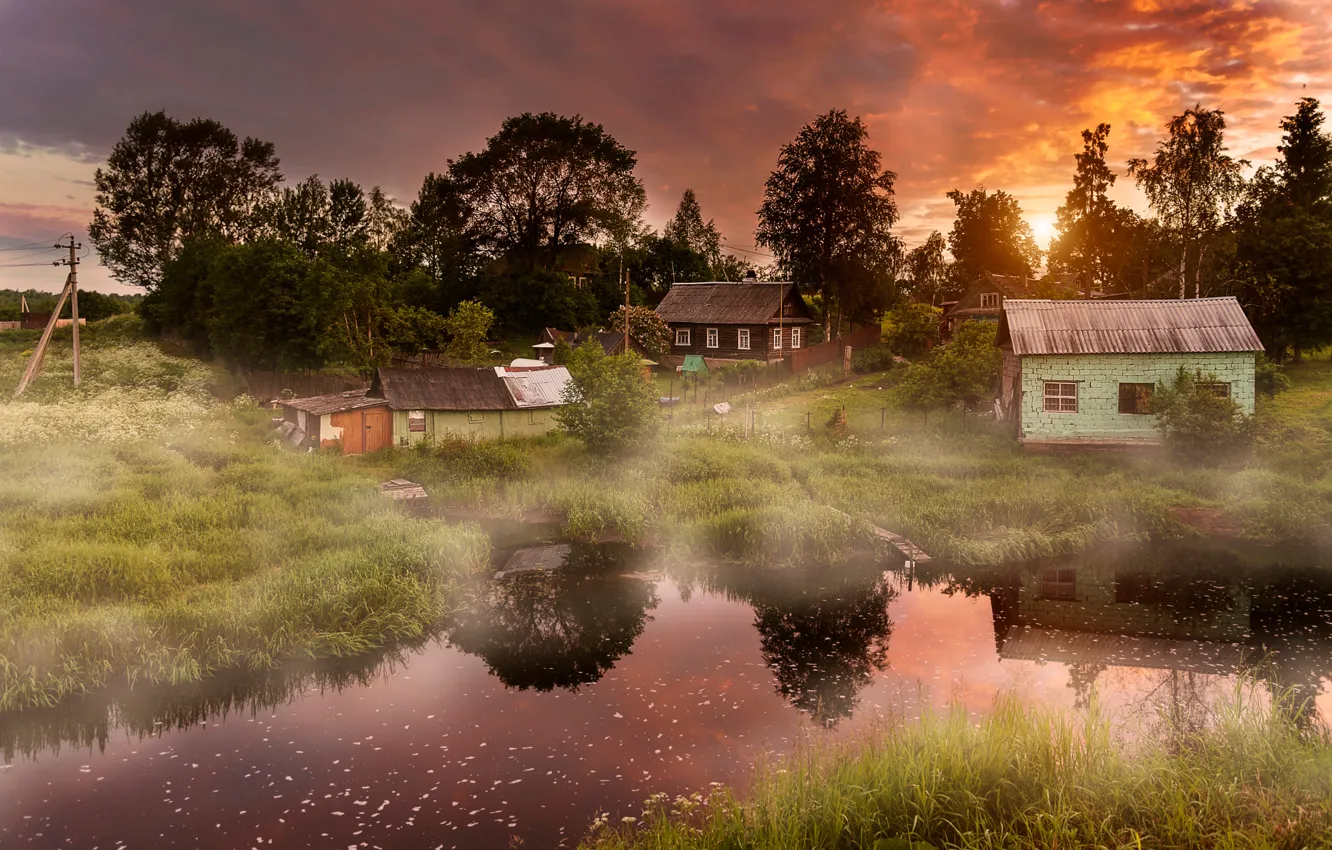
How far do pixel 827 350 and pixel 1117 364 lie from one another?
2066 cm

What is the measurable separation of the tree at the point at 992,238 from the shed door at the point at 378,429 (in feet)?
192

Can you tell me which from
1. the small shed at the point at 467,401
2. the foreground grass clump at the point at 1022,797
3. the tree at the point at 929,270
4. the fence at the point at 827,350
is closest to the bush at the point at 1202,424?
the foreground grass clump at the point at 1022,797

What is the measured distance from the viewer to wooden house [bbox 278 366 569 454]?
29203 millimetres

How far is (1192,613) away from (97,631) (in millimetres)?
20122

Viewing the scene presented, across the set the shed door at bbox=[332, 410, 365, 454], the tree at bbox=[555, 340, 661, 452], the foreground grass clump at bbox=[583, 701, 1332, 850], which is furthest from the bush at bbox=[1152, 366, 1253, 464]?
the shed door at bbox=[332, 410, 365, 454]

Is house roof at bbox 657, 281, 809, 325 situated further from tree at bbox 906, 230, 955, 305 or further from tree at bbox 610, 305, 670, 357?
tree at bbox 906, 230, 955, 305

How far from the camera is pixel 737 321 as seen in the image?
51406 millimetres

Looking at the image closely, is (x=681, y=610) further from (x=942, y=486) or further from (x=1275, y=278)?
(x=1275, y=278)

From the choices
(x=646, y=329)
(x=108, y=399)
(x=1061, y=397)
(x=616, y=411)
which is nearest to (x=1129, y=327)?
(x=1061, y=397)

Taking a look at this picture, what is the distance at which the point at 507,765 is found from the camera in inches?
440

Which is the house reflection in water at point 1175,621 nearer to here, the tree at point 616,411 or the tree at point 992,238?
the tree at point 616,411

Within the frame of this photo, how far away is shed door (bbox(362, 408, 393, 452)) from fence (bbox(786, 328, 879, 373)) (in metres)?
23.1

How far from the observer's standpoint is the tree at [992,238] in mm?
72500

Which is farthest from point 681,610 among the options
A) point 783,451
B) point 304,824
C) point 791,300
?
point 791,300
